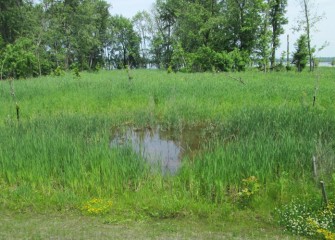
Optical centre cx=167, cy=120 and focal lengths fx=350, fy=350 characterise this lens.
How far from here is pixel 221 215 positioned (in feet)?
14.6

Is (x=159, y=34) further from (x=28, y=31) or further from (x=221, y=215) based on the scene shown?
(x=221, y=215)

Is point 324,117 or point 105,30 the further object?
point 105,30

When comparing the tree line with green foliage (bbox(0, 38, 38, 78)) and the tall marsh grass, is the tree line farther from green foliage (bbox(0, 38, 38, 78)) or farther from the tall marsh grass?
the tall marsh grass

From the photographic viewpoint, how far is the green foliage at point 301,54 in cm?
3597

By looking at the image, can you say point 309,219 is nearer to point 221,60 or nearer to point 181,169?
point 181,169

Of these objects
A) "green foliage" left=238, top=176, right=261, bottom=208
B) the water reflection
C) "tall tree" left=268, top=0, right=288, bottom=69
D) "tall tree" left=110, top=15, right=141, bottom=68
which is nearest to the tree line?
"tall tree" left=268, top=0, right=288, bottom=69

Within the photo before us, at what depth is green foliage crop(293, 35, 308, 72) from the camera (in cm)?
3597

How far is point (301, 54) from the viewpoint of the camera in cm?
3650

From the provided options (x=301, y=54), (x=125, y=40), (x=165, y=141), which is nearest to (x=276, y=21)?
(x=301, y=54)

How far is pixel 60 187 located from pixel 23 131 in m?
2.24

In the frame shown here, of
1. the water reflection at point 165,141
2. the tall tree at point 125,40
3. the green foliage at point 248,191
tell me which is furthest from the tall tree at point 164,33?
the green foliage at point 248,191

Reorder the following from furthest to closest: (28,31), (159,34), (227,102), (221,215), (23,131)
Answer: (159,34)
(28,31)
(227,102)
(23,131)
(221,215)

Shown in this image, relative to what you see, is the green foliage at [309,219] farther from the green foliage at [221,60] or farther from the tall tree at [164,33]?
the tall tree at [164,33]

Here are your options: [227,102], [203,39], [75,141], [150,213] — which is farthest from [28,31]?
[150,213]
